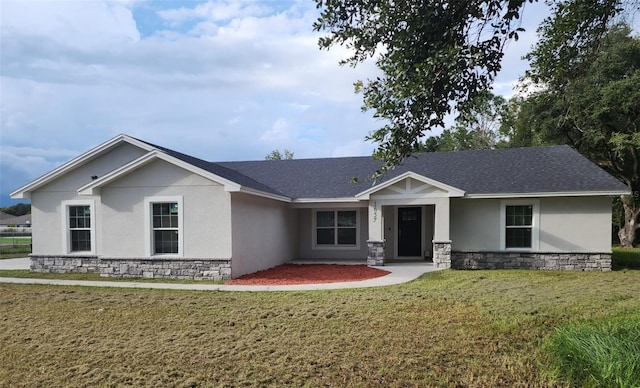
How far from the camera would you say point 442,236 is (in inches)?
503

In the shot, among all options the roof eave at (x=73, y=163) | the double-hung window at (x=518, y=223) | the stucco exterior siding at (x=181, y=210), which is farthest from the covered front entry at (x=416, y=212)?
the roof eave at (x=73, y=163)

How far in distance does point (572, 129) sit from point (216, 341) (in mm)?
23179

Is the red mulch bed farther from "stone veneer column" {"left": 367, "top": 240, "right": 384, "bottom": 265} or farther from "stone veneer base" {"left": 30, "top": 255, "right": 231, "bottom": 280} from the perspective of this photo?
"stone veneer base" {"left": 30, "top": 255, "right": 231, "bottom": 280}

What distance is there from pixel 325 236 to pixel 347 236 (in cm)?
91

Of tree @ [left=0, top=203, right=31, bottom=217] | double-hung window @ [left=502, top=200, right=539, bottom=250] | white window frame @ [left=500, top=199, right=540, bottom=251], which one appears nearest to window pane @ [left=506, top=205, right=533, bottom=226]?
double-hung window @ [left=502, top=200, right=539, bottom=250]

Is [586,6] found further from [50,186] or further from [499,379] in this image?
[50,186]

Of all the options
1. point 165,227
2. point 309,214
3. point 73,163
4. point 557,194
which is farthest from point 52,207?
point 557,194

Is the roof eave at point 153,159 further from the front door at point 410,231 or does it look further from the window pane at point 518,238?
the window pane at point 518,238

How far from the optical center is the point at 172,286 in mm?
10062

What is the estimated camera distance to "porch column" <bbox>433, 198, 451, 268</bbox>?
1276cm

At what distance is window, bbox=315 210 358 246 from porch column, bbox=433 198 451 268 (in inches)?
142

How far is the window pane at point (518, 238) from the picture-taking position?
43.3 ft

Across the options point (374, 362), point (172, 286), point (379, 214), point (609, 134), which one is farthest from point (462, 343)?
point (609, 134)

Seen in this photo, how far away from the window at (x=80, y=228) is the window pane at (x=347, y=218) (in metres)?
8.80
